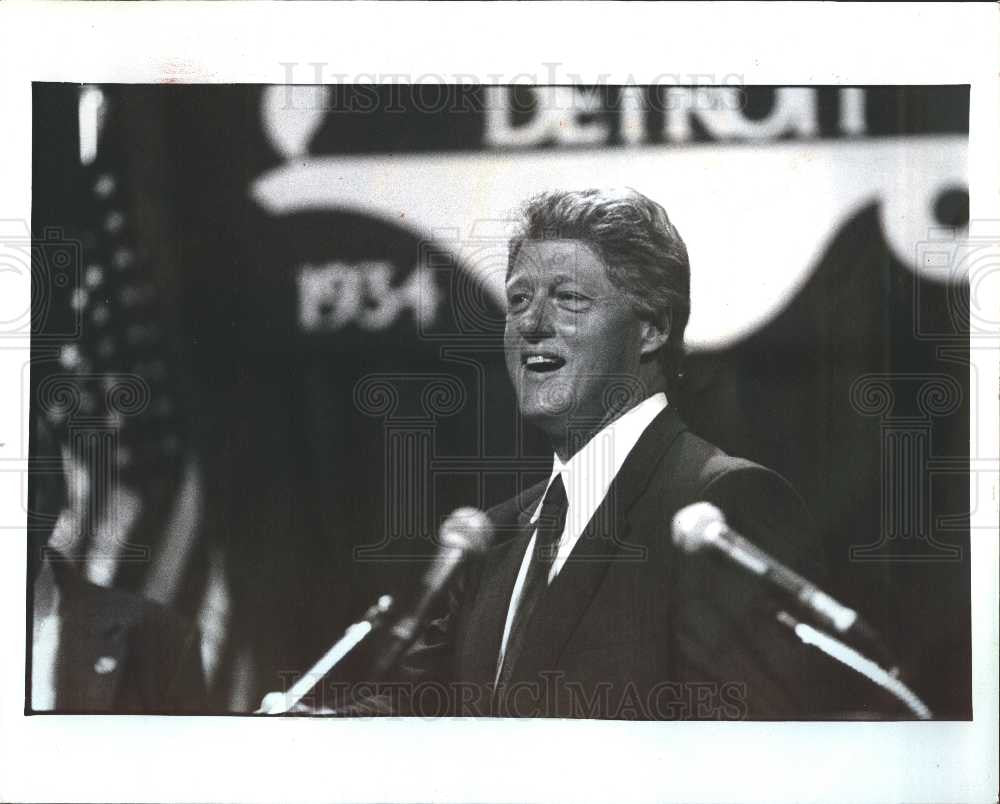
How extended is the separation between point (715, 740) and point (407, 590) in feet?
3.57

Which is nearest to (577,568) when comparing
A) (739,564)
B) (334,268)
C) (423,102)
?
(739,564)

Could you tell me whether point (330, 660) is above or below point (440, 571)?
below

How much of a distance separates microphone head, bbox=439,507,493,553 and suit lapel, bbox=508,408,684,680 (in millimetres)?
131

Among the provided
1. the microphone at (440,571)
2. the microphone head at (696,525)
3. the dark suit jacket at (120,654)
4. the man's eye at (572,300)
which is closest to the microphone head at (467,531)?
the microphone at (440,571)

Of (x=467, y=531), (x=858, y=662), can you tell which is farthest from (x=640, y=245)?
(x=858, y=662)

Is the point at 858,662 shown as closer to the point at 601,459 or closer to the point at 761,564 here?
the point at 761,564

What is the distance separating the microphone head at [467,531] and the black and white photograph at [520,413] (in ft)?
0.04

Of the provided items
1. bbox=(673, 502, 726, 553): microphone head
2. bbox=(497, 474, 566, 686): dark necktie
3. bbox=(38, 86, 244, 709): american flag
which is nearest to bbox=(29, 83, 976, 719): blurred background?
bbox=(38, 86, 244, 709): american flag

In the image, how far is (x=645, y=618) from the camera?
3363 mm

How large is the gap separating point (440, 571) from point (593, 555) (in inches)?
19.2

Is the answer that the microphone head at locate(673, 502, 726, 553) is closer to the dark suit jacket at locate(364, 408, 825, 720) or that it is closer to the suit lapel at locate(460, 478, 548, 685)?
the dark suit jacket at locate(364, 408, 825, 720)

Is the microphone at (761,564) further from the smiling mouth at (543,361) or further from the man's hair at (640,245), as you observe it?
the smiling mouth at (543,361)

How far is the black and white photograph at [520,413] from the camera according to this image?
11.1 feet

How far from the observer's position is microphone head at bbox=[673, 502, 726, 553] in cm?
338
